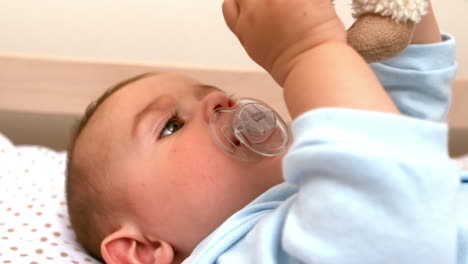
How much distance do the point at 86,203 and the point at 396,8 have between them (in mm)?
508

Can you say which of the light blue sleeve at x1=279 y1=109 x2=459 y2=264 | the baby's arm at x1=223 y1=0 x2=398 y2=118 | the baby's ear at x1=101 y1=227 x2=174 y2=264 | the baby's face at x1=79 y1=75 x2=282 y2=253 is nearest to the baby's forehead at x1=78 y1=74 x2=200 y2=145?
the baby's face at x1=79 y1=75 x2=282 y2=253

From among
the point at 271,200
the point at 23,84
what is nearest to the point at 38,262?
the point at 271,200

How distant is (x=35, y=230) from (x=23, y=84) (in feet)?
1.64

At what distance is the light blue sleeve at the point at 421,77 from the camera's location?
774mm

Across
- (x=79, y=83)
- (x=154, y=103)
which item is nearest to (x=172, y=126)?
(x=154, y=103)

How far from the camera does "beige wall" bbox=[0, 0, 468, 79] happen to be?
1289 millimetres

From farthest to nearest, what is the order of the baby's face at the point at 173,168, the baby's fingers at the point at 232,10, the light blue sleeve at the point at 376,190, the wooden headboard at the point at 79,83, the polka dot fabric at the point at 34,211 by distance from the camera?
the wooden headboard at the point at 79,83 → the polka dot fabric at the point at 34,211 → the baby's face at the point at 173,168 → the baby's fingers at the point at 232,10 → the light blue sleeve at the point at 376,190

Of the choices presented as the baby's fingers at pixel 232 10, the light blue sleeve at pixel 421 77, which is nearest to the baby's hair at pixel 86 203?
the baby's fingers at pixel 232 10

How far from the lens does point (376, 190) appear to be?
45cm

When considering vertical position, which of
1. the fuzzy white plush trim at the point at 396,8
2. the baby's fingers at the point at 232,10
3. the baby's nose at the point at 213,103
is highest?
the baby's fingers at the point at 232,10

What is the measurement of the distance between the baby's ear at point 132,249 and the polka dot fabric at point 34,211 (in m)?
0.10

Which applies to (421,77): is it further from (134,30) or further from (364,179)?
(134,30)

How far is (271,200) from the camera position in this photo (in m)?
0.67

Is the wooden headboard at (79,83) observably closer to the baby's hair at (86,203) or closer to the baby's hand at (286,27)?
the baby's hair at (86,203)
